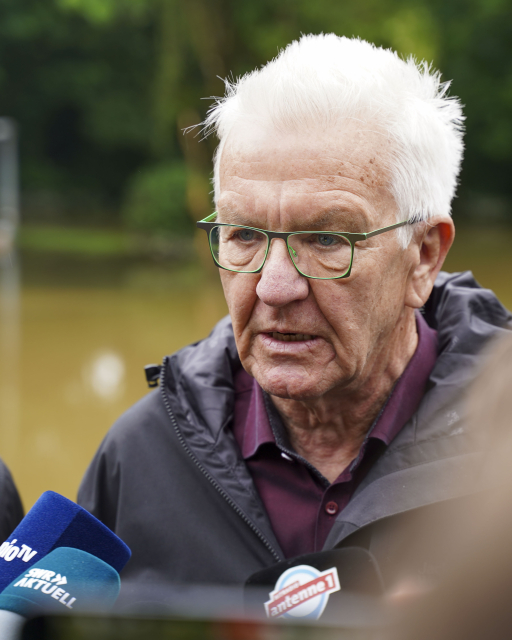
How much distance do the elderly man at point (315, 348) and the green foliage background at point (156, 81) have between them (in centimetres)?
1370

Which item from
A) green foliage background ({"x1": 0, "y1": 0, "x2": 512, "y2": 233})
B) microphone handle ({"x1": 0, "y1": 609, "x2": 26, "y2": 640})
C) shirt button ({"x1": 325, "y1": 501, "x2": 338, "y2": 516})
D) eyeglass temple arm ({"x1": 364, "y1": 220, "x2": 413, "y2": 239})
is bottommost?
shirt button ({"x1": 325, "y1": 501, "x2": 338, "y2": 516})

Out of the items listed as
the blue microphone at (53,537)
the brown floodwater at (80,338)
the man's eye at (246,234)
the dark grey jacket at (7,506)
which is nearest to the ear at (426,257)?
the man's eye at (246,234)

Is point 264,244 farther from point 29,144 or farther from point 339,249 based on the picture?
point 29,144

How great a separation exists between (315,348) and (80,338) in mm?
9208

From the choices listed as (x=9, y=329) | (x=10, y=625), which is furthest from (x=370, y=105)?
(x=9, y=329)

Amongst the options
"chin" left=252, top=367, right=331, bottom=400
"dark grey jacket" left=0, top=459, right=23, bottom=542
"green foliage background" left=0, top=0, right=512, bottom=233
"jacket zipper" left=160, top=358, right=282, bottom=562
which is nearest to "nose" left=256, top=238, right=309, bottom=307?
"chin" left=252, top=367, right=331, bottom=400

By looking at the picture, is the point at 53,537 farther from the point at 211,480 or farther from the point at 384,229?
the point at 384,229

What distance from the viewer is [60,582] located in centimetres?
127

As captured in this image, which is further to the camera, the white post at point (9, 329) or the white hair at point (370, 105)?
the white post at point (9, 329)

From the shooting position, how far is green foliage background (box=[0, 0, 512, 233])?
15422 millimetres

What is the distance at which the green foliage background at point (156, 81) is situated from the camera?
15422 mm

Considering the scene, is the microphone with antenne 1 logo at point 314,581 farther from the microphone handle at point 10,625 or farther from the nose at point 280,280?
the nose at point 280,280

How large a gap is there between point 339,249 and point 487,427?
98 cm

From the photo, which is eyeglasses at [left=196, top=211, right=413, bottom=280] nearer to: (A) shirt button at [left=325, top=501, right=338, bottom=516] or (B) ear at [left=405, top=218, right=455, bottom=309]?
(B) ear at [left=405, top=218, right=455, bottom=309]
